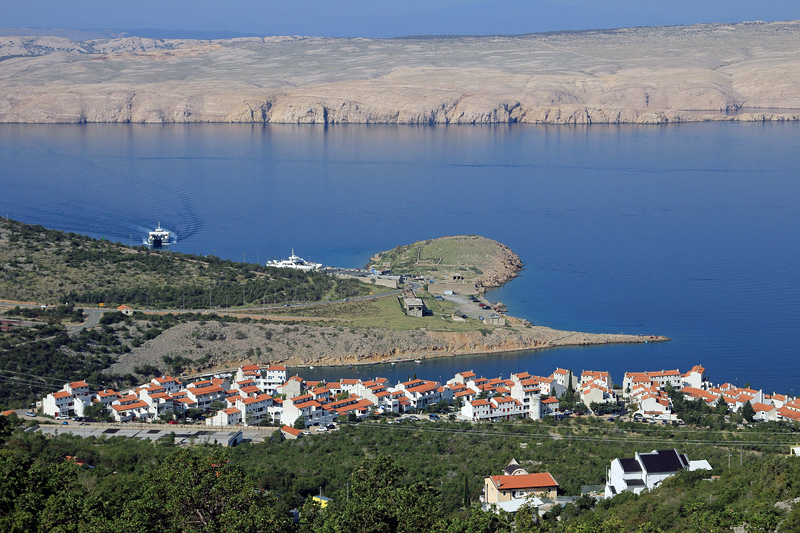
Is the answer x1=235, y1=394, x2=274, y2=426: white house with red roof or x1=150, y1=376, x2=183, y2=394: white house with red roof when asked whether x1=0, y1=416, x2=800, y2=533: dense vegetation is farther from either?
x1=150, y1=376, x2=183, y2=394: white house with red roof

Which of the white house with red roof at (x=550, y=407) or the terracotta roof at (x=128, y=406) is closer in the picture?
the terracotta roof at (x=128, y=406)

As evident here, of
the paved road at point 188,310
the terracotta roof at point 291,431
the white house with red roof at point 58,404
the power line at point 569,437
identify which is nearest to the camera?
the power line at point 569,437

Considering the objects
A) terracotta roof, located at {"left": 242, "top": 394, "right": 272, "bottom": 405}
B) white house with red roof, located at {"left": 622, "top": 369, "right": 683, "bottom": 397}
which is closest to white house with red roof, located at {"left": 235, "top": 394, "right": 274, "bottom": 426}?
terracotta roof, located at {"left": 242, "top": 394, "right": 272, "bottom": 405}

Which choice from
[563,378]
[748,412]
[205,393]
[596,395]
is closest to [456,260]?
[563,378]

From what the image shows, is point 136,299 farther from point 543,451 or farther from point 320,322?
point 543,451

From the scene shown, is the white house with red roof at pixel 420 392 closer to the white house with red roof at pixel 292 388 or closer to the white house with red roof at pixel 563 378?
the white house with red roof at pixel 292 388

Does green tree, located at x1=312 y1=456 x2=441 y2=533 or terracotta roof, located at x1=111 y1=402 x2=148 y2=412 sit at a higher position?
green tree, located at x1=312 y1=456 x2=441 y2=533

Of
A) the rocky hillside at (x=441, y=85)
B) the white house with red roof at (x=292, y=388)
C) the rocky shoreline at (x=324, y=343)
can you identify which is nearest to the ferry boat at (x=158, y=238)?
the rocky shoreline at (x=324, y=343)
